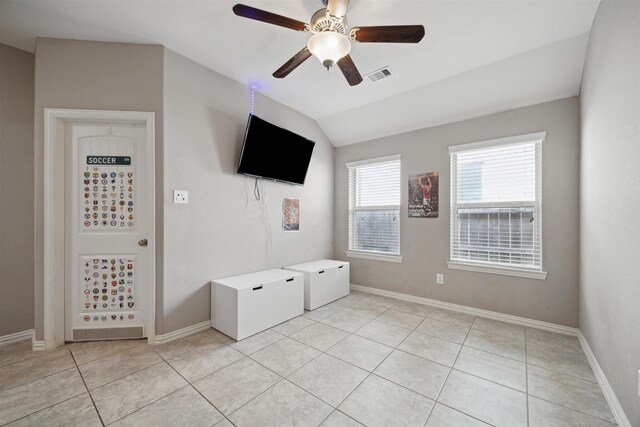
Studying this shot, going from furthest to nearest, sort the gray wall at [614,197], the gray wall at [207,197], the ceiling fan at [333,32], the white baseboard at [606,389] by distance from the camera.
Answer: the gray wall at [207,197] → the ceiling fan at [333,32] → the white baseboard at [606,389] → the gray wall at [614,197]

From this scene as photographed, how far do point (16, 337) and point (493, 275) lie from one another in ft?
16.1

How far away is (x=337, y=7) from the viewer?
4.97 feet

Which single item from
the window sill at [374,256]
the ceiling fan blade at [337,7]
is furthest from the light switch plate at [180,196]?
the window sill at [374,256]

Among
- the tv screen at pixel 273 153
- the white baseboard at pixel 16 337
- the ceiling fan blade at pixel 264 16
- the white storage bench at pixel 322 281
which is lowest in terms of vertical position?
the white baseboard at pixel 16 337

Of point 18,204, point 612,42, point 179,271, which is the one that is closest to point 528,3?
point 612,42

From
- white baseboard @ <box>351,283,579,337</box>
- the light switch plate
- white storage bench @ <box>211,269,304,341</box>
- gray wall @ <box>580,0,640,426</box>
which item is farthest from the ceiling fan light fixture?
white baseboard @ <box>351,283,579,337</box>

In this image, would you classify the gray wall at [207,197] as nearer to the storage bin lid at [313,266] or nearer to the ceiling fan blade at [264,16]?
the storage bin lid at [313,266]

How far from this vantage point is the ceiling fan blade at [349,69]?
6.28 feet

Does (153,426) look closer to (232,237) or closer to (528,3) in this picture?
(232,237)

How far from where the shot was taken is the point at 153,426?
54.7 inches

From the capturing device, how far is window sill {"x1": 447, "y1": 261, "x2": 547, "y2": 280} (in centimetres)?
268

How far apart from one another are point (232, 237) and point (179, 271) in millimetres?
650

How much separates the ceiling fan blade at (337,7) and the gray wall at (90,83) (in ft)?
5.84

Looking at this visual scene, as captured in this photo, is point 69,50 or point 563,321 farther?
point 563,321
